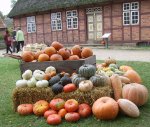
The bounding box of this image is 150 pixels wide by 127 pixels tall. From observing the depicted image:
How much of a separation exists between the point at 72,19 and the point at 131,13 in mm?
5309

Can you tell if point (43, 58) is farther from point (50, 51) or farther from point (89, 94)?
point (89, 94)

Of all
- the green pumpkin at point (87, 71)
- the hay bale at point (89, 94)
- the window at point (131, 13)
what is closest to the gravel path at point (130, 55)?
the window at point (131, 13)

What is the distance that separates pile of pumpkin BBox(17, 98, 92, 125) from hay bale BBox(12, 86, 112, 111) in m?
0.12

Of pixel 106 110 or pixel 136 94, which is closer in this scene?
pixel 106 110

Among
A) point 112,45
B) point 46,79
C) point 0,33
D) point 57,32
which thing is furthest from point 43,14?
point 46,79

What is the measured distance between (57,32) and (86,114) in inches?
818

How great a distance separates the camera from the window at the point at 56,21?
1024 inches

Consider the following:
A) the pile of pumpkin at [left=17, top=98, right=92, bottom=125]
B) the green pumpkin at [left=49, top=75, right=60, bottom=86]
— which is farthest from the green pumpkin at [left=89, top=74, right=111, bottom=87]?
the green pumpkin at [left=49, top=75, right=60, bottom=86]

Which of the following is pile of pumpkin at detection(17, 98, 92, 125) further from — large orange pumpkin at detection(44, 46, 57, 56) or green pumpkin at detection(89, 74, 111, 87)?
large orange pumpkin at detection(44, 46, 57, 56)

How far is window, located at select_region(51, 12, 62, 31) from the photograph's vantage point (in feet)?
85.3

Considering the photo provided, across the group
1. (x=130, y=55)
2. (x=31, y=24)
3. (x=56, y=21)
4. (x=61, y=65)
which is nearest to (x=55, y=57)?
(x=61, y=65)

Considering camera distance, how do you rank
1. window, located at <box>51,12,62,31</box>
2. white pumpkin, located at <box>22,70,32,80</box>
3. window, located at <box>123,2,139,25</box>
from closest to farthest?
white pumpkin, located at <box>22,70,32,80</box>, window, located at <box>123,2,139,25</box>, window, located at <box>51,12,62,31</box>

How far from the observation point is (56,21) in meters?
26.2

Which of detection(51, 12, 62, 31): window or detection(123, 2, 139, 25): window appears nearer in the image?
detection(123, 2, 139, 25): window
